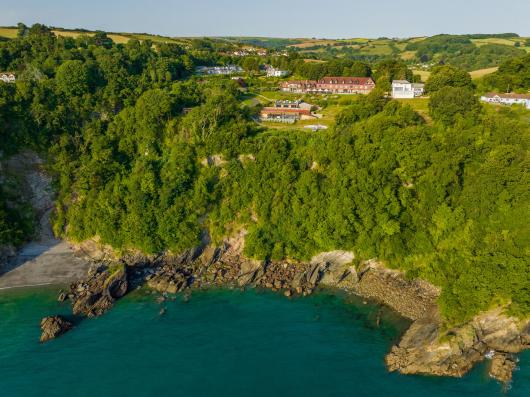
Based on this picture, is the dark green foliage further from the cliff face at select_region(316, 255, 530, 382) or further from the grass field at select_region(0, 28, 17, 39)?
the grass field at select_region(0, 28, 17, 39)

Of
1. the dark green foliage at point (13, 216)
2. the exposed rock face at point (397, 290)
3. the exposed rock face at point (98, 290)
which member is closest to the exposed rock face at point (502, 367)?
the exposed rock face at point (397, 290)

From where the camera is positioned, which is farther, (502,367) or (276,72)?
(276,72)

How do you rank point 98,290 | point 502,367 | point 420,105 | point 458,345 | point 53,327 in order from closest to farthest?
point 502,367, point 458,345, point 53,327, point 98,290, point 420,105

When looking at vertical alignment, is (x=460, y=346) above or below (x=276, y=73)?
below

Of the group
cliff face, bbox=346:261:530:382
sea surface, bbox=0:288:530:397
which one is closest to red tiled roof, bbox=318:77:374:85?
sea surface, bbox=0:288:530:397

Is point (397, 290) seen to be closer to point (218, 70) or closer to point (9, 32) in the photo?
point (218, 70)

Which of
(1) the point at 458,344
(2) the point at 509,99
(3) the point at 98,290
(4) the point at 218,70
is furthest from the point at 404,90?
(3) the point at 98,290

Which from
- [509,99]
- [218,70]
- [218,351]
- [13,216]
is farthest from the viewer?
[218,70]
